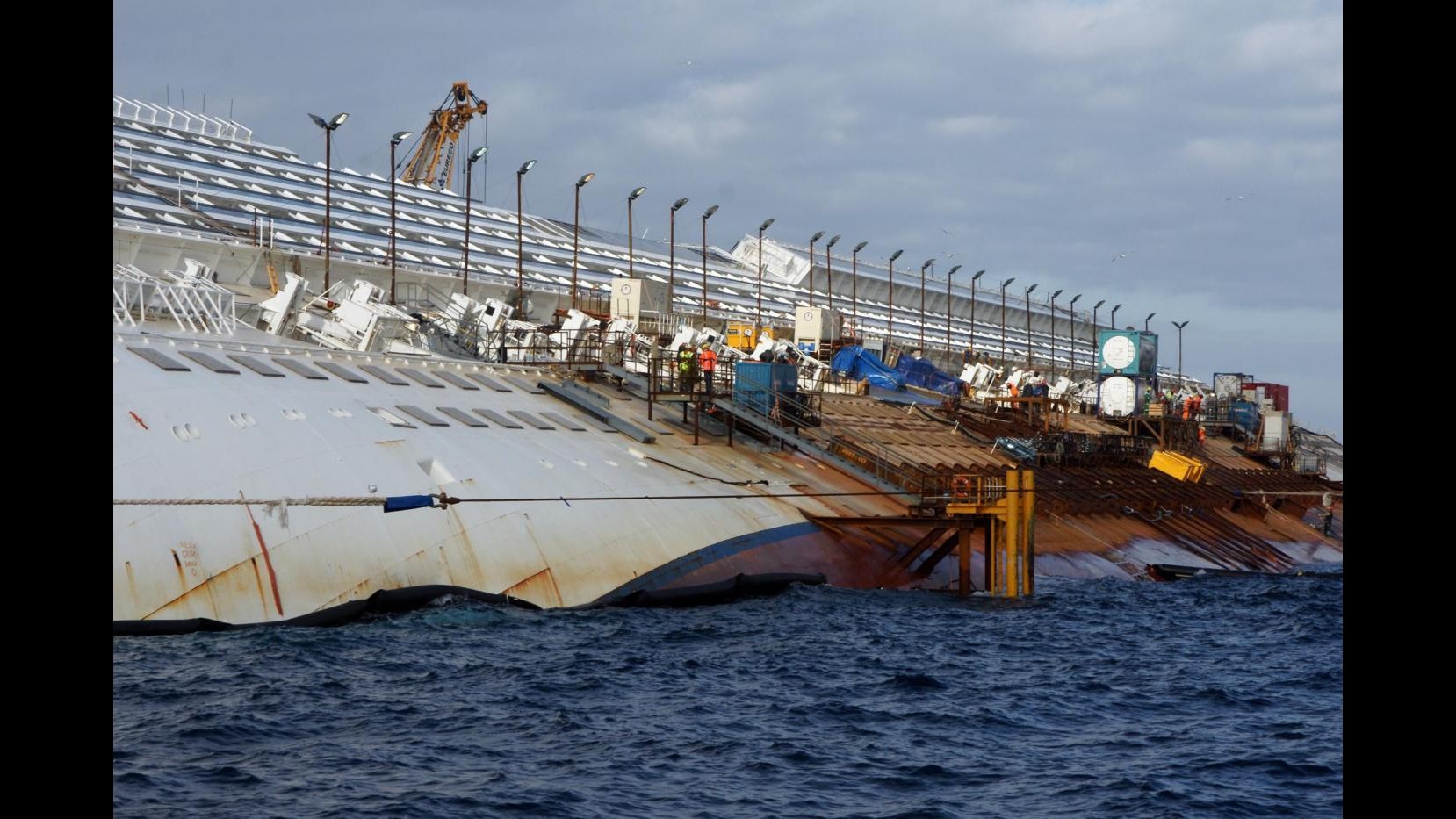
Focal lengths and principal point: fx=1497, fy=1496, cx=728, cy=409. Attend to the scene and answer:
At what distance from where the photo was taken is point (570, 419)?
42438 mm

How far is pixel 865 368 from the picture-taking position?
247 feet

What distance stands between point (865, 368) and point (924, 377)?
7079mm

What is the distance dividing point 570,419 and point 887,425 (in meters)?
20.5

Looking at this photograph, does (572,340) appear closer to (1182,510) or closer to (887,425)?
(887,425)

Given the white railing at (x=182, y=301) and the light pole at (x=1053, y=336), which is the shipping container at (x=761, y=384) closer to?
the white railing at (x=182, y=301)

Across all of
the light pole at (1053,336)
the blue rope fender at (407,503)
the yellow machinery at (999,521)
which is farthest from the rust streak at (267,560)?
the light pole at (1053,336)

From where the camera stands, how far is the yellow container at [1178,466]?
67250mm

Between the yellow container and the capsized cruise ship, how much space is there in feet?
4.35

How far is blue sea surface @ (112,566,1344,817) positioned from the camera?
16812mm

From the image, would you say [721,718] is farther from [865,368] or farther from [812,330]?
[812,330]
